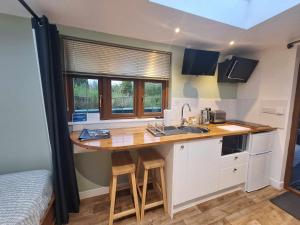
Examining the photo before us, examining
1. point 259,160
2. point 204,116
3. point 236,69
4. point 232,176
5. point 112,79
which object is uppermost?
point 236,69

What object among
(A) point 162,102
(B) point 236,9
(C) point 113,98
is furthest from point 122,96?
(B) point 236,9

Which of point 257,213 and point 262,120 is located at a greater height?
point 262,120

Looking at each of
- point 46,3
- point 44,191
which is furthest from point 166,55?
point 44,191

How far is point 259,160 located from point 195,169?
3.51ft

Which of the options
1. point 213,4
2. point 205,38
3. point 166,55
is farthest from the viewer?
point 166,55

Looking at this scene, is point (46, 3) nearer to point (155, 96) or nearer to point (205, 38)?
point (155, 96)

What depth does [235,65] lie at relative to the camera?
2.19m

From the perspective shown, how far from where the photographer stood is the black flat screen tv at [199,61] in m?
1.96

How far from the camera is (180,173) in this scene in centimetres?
161

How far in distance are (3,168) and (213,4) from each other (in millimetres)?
2611

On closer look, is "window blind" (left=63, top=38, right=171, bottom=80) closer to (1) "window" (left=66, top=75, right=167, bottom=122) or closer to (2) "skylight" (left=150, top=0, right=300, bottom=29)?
(1) "window" (left=66, top=75, right=167, bottom=122)

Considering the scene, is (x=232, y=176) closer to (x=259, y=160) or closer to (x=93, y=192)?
(x=259, y=160)

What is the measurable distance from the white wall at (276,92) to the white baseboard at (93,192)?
243 cm

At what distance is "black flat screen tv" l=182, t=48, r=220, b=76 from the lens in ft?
6.42
